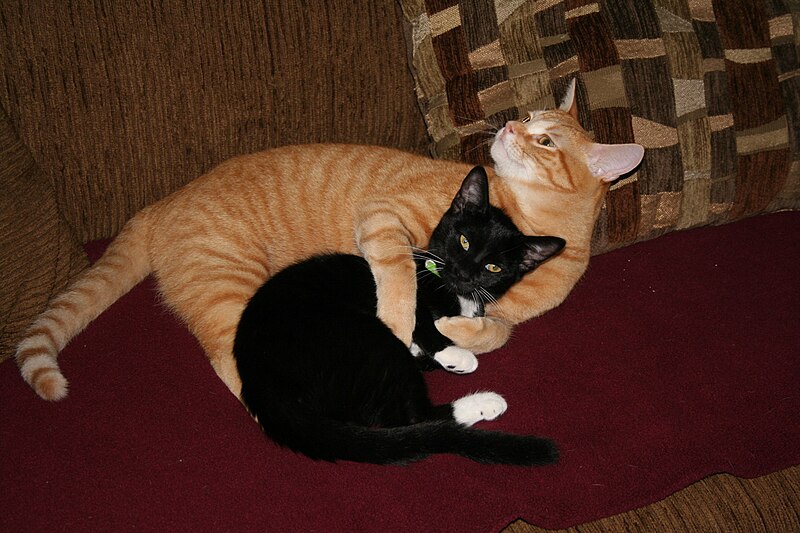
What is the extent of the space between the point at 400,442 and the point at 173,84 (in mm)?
1184

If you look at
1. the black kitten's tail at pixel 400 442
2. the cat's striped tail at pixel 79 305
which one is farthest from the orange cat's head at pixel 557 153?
the cat's striped tail at pixel 79 305

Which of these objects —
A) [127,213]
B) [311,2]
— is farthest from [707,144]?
[127,213]

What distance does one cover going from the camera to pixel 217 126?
6.12ft

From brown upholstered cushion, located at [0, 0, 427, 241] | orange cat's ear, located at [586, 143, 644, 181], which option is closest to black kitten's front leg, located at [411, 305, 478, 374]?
orange cat's ear, located at [586, 143, 644, 181]

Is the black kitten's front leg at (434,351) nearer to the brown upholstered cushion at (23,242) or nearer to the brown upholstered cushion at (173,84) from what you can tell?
the brown upholstered cushion at (173,84)

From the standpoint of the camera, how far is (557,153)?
1809 mm

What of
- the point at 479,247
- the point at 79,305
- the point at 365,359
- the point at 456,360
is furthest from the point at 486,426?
the point at 79,305

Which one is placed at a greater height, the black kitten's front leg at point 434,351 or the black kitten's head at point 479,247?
the black kitten's head at point 479,247

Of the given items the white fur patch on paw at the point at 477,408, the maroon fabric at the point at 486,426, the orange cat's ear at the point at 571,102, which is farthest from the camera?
the orange cat's ear at the point at 571,102

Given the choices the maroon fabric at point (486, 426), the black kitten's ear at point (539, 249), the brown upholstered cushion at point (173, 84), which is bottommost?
the maroon fabric at point (486, 426)

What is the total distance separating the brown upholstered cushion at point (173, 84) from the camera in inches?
64.1

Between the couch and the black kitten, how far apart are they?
0.39 metres

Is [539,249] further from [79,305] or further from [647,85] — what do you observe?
[79,305]

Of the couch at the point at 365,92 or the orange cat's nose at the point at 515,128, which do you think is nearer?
the couch at the point at 365,92
